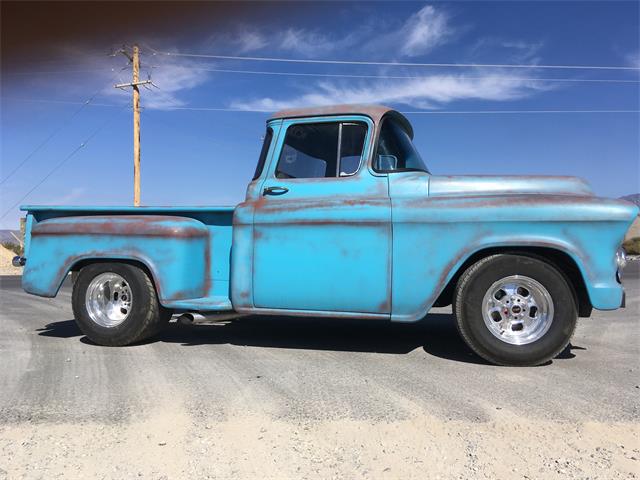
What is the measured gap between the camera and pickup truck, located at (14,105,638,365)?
384 centimetres

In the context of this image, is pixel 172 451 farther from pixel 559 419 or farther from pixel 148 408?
pixel 559 419

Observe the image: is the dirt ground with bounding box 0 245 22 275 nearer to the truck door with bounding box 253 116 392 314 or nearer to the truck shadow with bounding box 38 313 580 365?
the truck shadow with bounding box 38 313 580 365

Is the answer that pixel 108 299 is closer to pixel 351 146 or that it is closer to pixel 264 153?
pixel 264 153

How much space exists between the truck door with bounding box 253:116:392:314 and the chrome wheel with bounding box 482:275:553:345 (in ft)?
2.76

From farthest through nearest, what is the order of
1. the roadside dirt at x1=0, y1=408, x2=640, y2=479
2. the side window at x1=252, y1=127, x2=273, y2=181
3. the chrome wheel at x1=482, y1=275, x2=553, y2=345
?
1. the side window at x1=252, y1=127, x2=273, y2=181
2. the chrome wheel at x1=482, y1=275, x2=553, y2=345
3. the roadside dirt at x1=0, y1=408, x2=640, y2=479

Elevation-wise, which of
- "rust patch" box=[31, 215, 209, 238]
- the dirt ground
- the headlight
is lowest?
the dirt ground

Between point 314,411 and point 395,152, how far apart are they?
2.73 m

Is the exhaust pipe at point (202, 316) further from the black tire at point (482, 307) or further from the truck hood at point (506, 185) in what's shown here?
the truck hood at point (506, 185)

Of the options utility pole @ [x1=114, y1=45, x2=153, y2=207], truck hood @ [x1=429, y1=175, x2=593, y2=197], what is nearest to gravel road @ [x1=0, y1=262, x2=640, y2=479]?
truck hood @ [x1=429, y1=175, x2=593, y2=197]

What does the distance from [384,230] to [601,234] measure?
5.44 ft

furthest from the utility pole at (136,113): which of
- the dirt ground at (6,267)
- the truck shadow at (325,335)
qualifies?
the truck shadow at (325,335)

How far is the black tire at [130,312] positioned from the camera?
15.6 ft

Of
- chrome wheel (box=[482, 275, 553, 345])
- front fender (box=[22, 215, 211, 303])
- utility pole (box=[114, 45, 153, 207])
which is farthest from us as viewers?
utility pole (box=[114, 45, 153, 207])

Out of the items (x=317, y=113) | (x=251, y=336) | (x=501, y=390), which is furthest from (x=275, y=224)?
(x=501, y=390)
